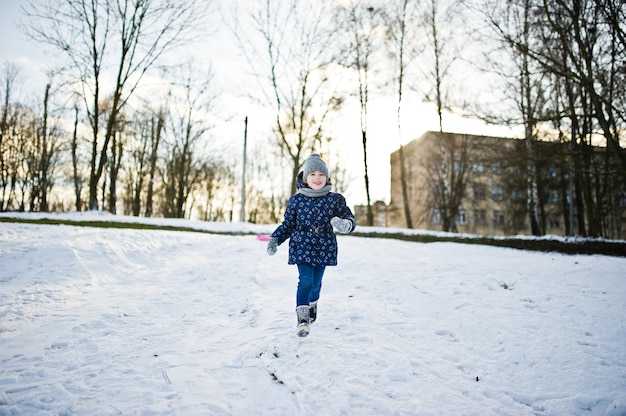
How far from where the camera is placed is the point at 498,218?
41688 millimetres

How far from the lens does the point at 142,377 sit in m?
2.54

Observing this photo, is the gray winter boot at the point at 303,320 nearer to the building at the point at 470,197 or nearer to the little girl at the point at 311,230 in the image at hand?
the little girl at the point at 311,230

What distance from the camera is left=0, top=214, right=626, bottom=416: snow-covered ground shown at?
91.0 inches

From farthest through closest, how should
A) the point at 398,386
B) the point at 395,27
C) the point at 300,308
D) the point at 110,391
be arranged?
the point at 395,27
the point at 300,308
the point at 398,386
the point at 110,391

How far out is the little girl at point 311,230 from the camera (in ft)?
11.1

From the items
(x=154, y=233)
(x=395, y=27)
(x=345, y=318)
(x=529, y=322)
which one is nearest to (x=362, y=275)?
(x=345, y=318)

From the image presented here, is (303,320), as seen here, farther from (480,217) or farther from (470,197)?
(480,217)

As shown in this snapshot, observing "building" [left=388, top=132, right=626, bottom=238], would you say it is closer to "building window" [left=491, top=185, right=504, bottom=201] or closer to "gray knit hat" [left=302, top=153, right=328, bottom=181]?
"building window" [left=491, top=185, right=504, bottom=201]

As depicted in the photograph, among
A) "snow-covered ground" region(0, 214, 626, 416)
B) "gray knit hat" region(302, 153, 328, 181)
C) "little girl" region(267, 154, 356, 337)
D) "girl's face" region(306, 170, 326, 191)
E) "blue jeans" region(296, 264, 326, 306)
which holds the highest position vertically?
"gray knit hat" region(302, 153, 328, 181)

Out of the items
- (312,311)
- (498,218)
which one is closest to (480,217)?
(498,218)

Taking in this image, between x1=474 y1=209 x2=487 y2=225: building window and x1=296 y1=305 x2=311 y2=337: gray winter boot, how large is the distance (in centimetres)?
4284

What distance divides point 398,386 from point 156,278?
498cm

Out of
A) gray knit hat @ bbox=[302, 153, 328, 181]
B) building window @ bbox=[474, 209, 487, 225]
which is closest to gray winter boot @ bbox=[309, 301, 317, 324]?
gray knit hat @ bbox=[302, 153, 328, 181]

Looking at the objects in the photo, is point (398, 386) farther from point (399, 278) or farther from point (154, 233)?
point (154, 233)
